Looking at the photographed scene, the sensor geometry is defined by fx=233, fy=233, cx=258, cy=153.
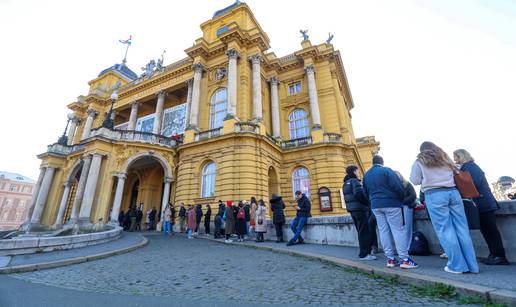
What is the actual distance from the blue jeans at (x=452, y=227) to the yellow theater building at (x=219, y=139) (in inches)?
473

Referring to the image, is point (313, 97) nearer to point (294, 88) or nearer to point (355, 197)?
point (294, 88)

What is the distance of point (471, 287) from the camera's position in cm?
280

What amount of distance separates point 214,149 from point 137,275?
1280 centimetres

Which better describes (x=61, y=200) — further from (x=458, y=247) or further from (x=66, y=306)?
(x=458, y=247)

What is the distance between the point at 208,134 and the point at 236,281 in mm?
15038

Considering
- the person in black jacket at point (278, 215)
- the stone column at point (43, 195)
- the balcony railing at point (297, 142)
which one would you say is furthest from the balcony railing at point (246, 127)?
the stone column at point (43, 195)

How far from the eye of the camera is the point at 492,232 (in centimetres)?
399

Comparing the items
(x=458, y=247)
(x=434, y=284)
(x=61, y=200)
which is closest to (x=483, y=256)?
(x=458, y=247)

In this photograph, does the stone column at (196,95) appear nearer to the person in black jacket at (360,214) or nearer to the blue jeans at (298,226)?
the blue jeans at (298,226)

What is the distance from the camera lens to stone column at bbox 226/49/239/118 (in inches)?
715

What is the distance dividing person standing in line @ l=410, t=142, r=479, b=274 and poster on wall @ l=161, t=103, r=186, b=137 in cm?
2065

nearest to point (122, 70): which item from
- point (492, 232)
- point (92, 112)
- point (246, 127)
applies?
point (92, 112)

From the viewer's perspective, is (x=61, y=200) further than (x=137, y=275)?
Yes

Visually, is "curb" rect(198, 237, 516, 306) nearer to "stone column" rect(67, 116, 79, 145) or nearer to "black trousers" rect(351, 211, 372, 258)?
"black trousers" rect(351, 211, 372, 258)
